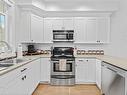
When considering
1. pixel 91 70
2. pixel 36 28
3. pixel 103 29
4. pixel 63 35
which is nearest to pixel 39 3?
pixel 36 28

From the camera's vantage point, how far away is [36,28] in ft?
19.3

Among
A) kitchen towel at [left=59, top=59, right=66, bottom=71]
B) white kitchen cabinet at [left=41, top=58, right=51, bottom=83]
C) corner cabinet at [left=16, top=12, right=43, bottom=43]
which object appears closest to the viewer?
corner cabinet at [left=16, top=12, right=43, bottom=43]

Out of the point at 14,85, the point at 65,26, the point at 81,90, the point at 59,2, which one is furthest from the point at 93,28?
the point at 14,85

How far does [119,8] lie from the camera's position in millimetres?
5594

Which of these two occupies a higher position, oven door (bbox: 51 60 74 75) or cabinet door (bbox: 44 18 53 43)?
cabinet door (bbox: 44 18 53 43)

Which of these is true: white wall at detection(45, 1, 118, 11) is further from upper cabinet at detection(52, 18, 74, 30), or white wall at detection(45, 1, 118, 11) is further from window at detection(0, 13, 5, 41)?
window at detection(0, 13, 5, 41)

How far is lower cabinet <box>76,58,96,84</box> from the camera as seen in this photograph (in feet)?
18.7

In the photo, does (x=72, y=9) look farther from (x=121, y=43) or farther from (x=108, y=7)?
(x=121, y=43)

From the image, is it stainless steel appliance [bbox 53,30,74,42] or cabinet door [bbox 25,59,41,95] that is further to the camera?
stainless steel appliance [bbox 53,30,74,42]

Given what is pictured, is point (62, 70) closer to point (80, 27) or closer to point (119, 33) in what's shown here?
point (80, 27)

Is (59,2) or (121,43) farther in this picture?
(59,2)

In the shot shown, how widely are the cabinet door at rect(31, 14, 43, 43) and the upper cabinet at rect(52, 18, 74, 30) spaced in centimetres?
45

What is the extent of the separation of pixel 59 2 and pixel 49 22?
0.75 m

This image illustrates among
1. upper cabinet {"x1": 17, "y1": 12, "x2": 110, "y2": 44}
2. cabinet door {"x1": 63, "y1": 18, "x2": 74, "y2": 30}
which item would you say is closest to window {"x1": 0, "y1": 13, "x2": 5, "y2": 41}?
upper cabinet {"x1": 17, "y1": 12, "x2": 110, "y2": 44}
